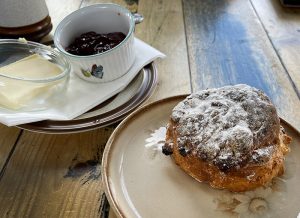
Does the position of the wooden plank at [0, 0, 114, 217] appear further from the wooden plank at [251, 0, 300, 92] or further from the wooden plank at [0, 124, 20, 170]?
the wooden plank at [251, 0, 300, 92]

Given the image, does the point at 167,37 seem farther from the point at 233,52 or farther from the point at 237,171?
the point at 237,171

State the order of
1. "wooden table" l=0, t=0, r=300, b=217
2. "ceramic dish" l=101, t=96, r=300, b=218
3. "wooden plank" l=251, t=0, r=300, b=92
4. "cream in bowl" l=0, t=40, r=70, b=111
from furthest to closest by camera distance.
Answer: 1. "wooden plank" l=251, t=0, r=300, b=92
2. "cream in bowl" l=0, t=40, r=70, b=111
3. "wooden table" l=0, t=0, r=300, b=217
4. "ceramic dish" l=101, t=96, r=300, b=218

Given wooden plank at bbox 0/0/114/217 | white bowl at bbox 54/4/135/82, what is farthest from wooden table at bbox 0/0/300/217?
white bowl at bbox 54/4/135/82

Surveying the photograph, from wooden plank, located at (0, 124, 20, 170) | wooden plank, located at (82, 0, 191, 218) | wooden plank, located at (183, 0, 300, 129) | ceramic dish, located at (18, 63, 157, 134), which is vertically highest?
ceramic dish, located at (18, 63, 157, 134)

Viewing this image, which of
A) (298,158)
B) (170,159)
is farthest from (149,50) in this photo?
(298,158)

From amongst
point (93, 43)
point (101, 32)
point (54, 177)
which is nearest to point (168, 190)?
point (54, 177)

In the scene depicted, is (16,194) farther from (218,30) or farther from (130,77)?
(218,30)

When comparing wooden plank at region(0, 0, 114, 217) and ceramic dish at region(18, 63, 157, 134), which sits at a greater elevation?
ceramic dish at region(18, 63, 157, 134)
